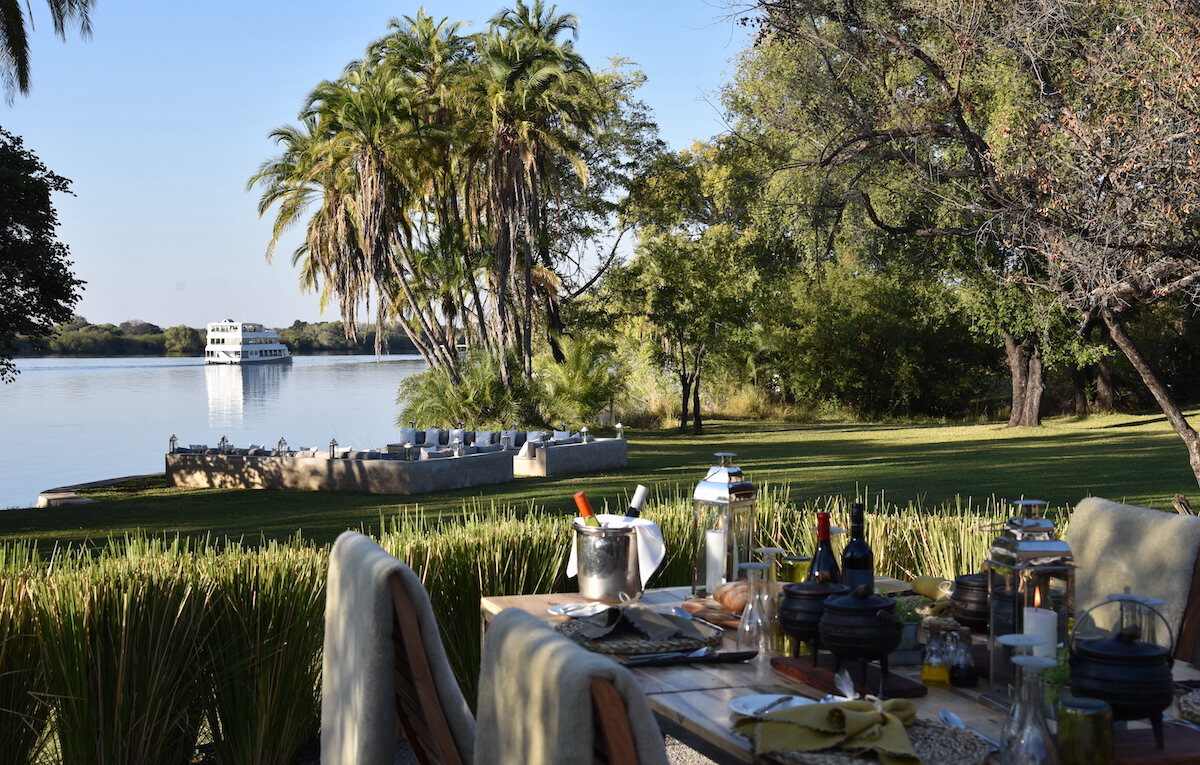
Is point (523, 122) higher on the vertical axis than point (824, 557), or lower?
higher

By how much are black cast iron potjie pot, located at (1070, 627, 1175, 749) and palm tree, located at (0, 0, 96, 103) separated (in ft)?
54.4

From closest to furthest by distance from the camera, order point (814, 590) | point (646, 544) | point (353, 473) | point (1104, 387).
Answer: point (814, 590), point (646, 544), point (353, 473), point (1104, 387)

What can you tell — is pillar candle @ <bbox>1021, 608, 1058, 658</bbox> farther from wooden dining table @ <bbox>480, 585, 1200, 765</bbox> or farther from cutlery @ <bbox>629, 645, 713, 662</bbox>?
cutlery @ <bbox>629, 645, 713, 662</bbox>

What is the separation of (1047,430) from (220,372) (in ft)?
234

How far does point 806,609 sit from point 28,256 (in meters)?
15.0

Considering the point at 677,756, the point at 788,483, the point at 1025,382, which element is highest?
the point at 1025,382

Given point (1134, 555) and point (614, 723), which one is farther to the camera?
point (1134, 555)

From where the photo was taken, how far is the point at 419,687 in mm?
1861

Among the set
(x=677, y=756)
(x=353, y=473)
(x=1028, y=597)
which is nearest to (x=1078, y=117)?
(x=677, y=756)

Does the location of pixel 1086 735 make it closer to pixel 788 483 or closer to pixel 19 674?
pixel 19 674

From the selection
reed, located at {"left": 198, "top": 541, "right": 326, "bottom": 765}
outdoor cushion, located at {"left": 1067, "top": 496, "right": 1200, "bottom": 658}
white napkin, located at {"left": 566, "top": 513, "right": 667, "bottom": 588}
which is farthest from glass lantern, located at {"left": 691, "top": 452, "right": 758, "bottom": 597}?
reed, located at {"left": 198, "top": 541, "right": 326, "bottom": 765}

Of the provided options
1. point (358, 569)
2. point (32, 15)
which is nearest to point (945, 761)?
point (358, 569)

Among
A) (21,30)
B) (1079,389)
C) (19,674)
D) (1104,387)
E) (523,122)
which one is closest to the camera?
(19,674)

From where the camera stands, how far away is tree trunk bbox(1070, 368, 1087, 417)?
25031mm
